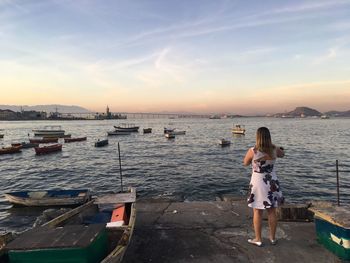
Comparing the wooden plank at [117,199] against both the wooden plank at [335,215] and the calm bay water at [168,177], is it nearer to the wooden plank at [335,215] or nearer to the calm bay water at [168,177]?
the wooden plank at [335,215]

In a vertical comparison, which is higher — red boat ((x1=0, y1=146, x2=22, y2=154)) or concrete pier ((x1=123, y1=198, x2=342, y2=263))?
concrete pier ((x1=123, y1=198, x2=342, y2=263))

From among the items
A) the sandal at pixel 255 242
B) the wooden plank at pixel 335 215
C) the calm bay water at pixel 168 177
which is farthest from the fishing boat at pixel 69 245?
the calm bay water at pixel 168 177

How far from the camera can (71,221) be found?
7.96 m

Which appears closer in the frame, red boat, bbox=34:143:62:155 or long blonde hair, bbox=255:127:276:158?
long blonde hair, bbox=255:127:276:158

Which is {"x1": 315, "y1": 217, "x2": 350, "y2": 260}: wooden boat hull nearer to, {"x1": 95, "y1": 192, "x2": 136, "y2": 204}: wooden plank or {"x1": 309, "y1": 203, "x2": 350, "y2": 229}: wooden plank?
{"x1": 309, "y1": 203, "x2": 350, "y2": 229}: wooden plank

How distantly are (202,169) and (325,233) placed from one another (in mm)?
25273

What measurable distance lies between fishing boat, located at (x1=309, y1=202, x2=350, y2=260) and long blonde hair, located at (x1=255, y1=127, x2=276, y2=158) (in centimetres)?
163

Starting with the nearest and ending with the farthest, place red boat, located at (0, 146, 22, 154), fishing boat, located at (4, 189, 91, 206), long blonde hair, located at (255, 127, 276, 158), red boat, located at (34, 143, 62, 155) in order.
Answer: long blonde hair, located at (255, 127, 276, 158) → fishing boat, located at (4, 189, 91, 206) → red boat, located at (34, 143, 62, 155) → red boat, located at (0, 146, 22, 154)

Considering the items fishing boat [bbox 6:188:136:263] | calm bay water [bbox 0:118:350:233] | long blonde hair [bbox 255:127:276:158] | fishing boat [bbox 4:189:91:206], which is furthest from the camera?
calm bay water [bbox 0:118:350:233]

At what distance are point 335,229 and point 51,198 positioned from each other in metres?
16.6

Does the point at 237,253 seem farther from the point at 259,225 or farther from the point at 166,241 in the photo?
the point at 166,241

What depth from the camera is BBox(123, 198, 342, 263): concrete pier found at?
5.86 metres

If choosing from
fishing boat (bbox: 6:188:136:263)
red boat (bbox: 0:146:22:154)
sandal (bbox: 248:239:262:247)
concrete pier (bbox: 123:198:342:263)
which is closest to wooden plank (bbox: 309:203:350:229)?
concrete pier (bbox: 123:198:342:263)

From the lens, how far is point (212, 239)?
6762 millimetres
